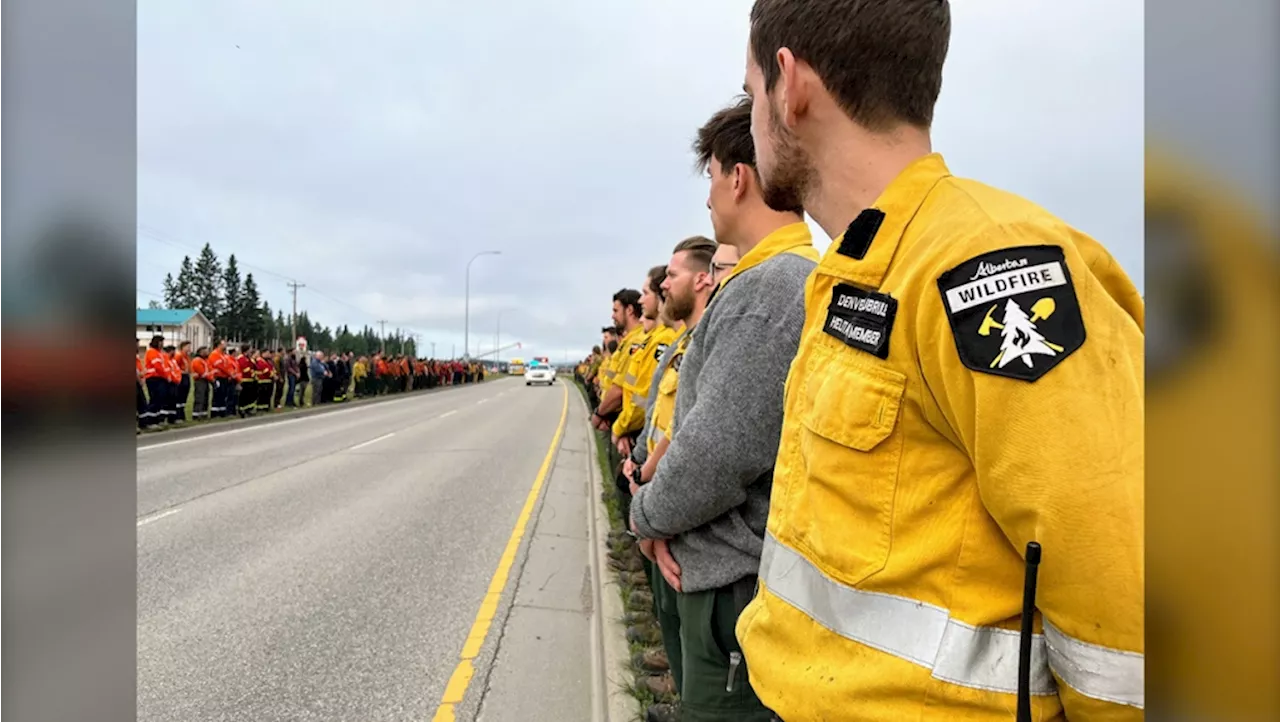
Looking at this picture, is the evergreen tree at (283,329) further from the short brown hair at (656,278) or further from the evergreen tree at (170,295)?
the short brown hair at (656,278)

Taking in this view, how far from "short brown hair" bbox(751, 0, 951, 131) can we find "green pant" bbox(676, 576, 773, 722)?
1.40m

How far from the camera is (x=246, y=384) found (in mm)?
21906

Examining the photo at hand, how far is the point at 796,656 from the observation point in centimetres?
119

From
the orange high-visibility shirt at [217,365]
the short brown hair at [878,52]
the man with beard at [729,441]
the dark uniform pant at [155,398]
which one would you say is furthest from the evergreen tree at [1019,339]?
the orange high-visibility shirt at [217,365]

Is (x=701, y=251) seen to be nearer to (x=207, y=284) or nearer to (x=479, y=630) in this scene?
(x=479, y=630)

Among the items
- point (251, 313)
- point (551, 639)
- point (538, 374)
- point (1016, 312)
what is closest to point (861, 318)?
point (1016, 312)

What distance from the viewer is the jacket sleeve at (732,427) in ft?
6.37

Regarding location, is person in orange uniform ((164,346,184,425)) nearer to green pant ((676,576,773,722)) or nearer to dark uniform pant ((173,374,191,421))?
dark uniform pant ((173,374,191,421))

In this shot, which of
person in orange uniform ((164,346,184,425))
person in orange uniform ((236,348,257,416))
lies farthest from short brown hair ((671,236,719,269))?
person in orange uniform ((236,348,257,416))

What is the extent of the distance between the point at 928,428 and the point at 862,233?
321 mm

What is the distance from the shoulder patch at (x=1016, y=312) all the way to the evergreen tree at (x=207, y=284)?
9782cm

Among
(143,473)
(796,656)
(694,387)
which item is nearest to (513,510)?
(143,473)
